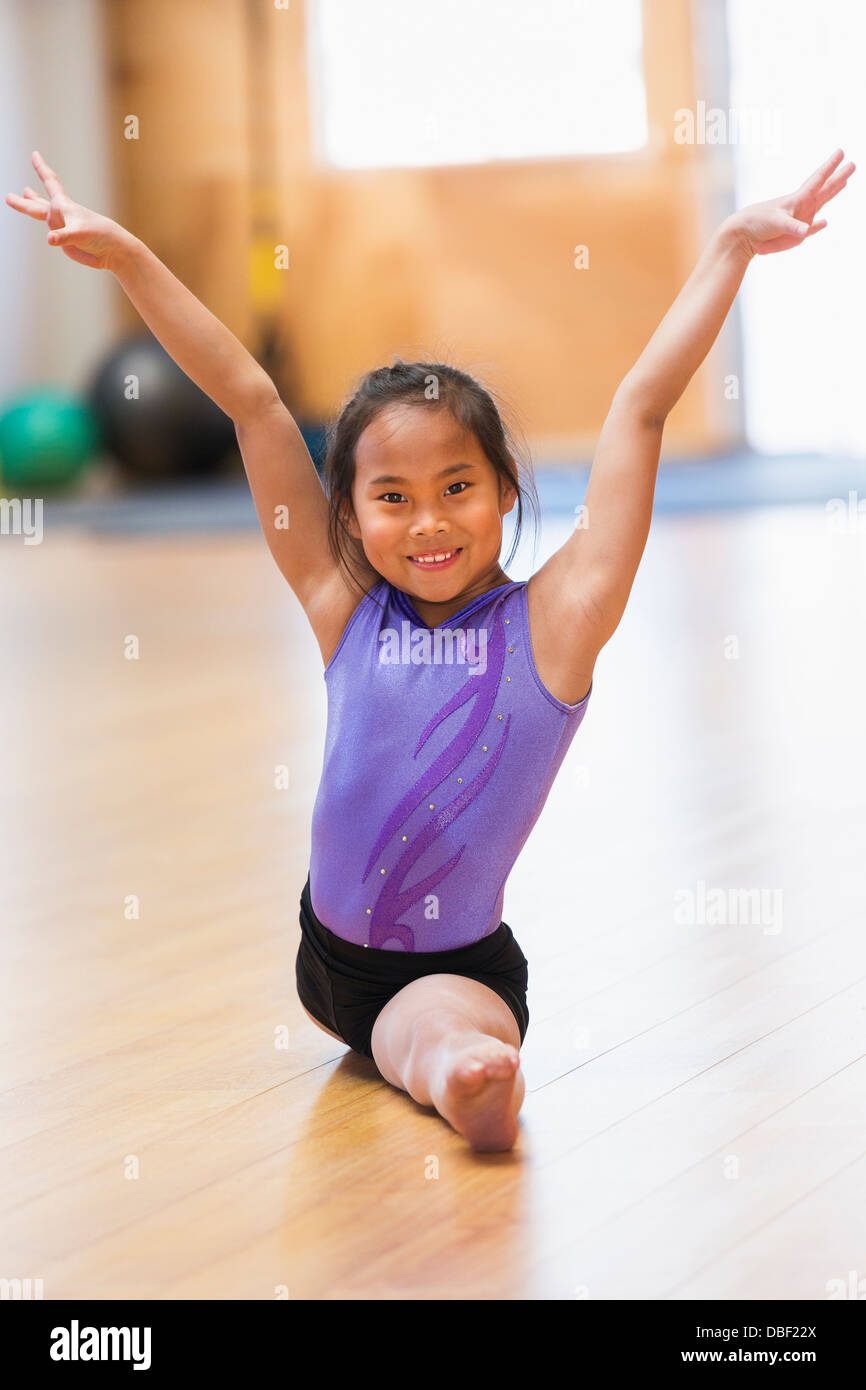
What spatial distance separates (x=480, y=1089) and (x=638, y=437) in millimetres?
505

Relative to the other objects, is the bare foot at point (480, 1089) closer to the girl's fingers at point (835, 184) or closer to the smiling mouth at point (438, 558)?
the smiling mouth at point (438, 558)

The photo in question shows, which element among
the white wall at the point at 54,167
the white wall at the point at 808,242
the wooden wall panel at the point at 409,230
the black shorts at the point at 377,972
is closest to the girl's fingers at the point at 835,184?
the black shorts at the point at 377,972

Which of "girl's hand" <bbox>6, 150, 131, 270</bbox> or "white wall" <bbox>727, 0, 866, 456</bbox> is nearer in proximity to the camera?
"girl's hand" <bbox>6, 150, 131, 270</bbox>

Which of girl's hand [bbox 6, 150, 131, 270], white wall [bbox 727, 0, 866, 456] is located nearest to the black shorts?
girl's hand [bbox 6, 150, 131, 270]

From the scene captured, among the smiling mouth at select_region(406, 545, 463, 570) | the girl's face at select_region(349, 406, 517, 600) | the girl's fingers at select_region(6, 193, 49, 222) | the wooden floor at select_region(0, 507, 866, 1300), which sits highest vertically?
the girl's fingers at select_region(6, 193, 49, 222)

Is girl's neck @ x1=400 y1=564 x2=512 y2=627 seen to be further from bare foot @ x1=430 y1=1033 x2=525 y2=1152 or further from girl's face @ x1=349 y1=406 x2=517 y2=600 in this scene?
bare foot @ x1=430 y1=1033 x2=525 y2=1152

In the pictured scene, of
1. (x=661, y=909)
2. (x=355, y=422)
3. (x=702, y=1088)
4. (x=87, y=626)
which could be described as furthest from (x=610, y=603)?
(x=87, y=626)

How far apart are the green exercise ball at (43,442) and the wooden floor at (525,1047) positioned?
163 inches

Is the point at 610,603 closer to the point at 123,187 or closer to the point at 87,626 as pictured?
the point at 87,626

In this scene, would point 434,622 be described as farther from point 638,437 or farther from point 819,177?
point 819,177

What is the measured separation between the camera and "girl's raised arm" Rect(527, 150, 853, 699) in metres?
1.32

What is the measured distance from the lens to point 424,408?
1.37 meters

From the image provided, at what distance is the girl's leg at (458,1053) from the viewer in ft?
3.98

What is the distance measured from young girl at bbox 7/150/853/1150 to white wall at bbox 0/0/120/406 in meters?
6.65
